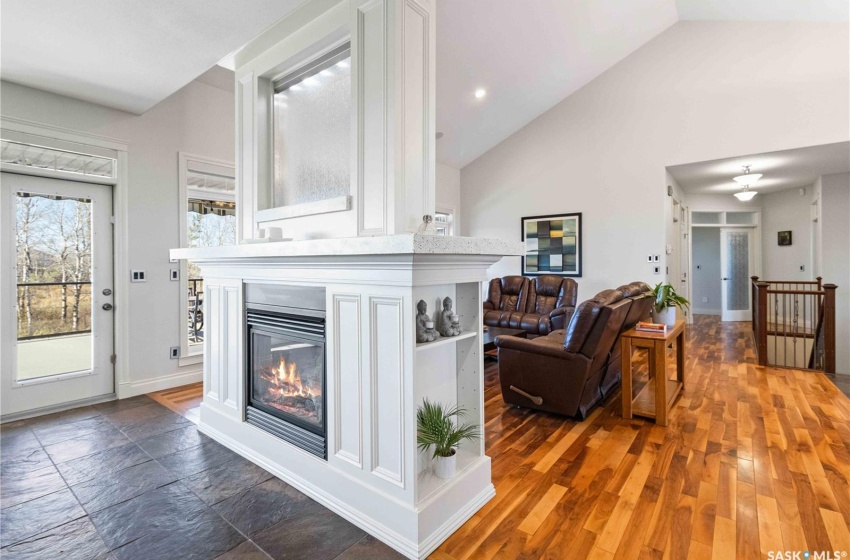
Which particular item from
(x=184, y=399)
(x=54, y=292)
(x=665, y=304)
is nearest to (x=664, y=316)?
(x=665, y=304)

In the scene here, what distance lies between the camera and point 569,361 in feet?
9.34

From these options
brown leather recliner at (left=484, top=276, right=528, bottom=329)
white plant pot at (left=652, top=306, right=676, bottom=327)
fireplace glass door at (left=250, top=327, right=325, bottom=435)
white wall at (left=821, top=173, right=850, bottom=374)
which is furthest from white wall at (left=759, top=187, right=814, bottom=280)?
fireplace glass door at (left=250, top=327, right=325, bottom=435)

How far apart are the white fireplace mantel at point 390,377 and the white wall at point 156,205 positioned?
2070 millimetres

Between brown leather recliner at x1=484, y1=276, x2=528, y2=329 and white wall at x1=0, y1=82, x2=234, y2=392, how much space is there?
12.8 feet

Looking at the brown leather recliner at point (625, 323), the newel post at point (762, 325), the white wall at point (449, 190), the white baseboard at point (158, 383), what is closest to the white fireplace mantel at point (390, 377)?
the brown leather recliner at point (625, 323)

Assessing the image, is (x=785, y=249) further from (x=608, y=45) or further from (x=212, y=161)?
(x=212, y=161)

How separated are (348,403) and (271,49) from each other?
2.31m

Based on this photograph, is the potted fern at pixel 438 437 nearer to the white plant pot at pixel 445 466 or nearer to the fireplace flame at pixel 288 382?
the white plant pot at pixel 445 466

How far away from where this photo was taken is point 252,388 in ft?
8.32

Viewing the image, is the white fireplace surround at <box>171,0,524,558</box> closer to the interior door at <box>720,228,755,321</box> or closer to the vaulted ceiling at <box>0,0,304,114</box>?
the vaulted ceiling at <box>0,0,304,114</box>

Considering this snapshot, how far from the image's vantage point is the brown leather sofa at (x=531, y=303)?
217 inches

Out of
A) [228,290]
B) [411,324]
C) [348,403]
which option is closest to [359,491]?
[348,403]

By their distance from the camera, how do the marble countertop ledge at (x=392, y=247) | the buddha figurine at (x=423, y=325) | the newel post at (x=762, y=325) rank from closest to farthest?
the marble countertop ledge at (x=392, y=247) < the buddha figurine at (x=423, y=325) < the newel post at (x=762, y=325)

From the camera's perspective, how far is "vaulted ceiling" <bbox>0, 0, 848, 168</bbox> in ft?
7.67
